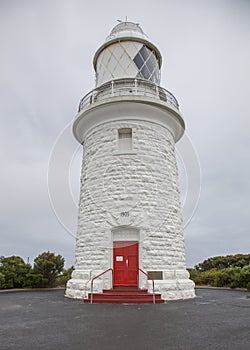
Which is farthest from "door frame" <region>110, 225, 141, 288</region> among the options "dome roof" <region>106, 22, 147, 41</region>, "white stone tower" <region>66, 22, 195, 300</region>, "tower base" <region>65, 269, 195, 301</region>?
"dome roof" <region>106, 22, 147, 41</region>

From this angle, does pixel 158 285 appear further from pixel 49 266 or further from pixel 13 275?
pixel 13 275

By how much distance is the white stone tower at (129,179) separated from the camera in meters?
10.7

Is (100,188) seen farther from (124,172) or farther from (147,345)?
(147,345)

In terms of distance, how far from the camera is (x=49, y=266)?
1573 centimetres

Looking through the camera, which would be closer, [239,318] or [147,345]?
[147,345]

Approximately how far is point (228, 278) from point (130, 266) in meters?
7.93

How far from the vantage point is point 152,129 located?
40.7ft

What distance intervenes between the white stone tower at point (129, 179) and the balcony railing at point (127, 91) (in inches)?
1.7

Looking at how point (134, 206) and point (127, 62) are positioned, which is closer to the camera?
point (134, 206)

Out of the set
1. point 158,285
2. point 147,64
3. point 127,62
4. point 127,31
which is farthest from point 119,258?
point 127,31

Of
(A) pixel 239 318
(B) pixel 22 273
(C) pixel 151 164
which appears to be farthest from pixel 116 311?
(B) pixel 22 273

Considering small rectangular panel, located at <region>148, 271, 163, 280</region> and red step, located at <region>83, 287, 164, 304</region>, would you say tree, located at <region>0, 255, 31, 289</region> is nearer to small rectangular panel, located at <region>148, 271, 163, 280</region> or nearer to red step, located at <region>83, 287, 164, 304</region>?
red step, located at <region>83, 287, 164, 304</region>

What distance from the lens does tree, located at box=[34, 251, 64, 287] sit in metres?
15.7

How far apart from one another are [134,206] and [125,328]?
19.1ft
